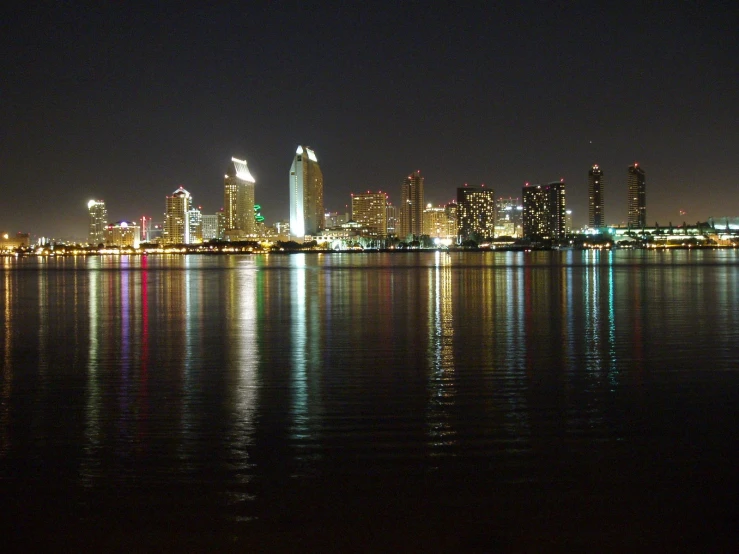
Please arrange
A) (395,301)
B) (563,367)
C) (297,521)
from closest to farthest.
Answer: (297,521), (563,367), (395,301)

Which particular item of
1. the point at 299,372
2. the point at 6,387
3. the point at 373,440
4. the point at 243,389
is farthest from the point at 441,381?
the point at 6,387

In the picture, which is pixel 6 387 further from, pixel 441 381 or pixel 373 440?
pixel 441 381

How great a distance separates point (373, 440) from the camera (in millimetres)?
7629

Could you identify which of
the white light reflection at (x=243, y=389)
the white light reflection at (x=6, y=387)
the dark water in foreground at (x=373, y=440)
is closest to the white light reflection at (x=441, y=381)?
the dark water in foreground at (x=373, y=440)

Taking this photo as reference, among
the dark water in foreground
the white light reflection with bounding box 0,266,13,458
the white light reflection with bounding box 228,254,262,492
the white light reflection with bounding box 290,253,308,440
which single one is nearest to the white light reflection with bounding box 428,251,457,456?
the dark water in foreground

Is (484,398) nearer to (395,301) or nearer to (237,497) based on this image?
(237,497)

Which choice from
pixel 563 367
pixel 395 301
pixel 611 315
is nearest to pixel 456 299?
pixel 395 301

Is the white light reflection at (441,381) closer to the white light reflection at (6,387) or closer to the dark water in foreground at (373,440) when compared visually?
the dark water in foreground at (373,440)

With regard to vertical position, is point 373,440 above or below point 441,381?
below

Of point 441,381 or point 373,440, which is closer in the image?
point 373,440

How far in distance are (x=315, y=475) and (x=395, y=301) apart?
2021cm

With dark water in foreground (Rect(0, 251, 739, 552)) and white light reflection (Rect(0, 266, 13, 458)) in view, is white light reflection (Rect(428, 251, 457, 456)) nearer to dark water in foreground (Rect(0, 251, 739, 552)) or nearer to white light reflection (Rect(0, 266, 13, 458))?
dark water in foreground (Rect(0, 251, 739, 552))

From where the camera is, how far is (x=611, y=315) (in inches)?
820

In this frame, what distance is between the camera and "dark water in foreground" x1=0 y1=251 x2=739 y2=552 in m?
5.33
